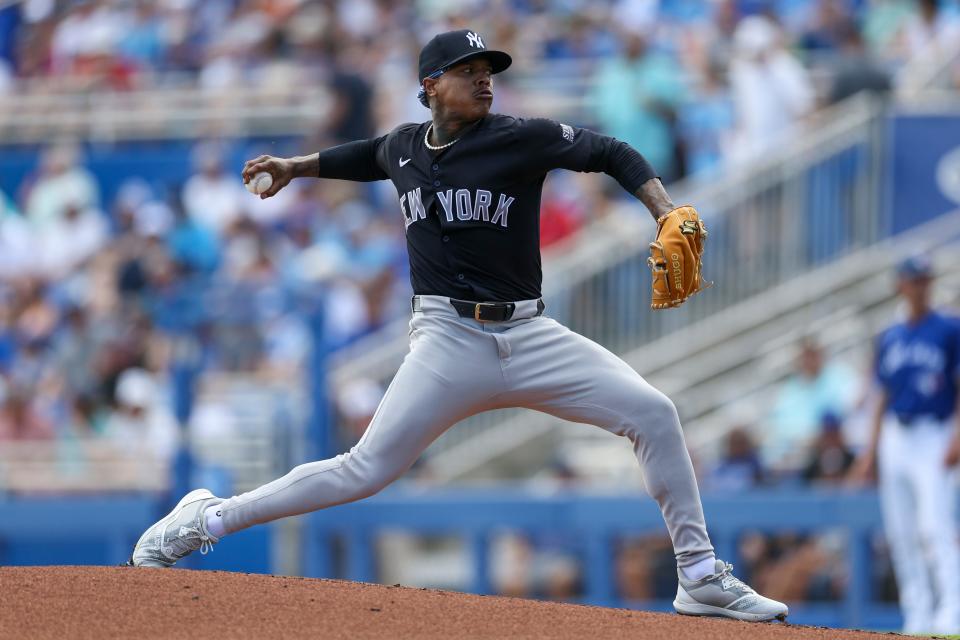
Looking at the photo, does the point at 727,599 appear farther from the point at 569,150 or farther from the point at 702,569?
the point at 569,150

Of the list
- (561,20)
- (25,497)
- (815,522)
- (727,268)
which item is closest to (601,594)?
(815,522)

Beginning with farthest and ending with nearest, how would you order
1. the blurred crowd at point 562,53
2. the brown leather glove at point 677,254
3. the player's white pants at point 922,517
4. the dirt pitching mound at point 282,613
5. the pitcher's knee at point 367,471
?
the blurred crowd at point 562,53, the player's white pants at point 922,517, the pitcher's knee at point 367,471, the brown leather glove at point 677,254, the dirt pitching mound at point 282,613

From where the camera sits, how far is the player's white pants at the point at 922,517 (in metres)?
9.85

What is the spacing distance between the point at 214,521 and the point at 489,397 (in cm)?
112

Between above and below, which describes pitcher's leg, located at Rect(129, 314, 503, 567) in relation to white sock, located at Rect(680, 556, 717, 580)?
above

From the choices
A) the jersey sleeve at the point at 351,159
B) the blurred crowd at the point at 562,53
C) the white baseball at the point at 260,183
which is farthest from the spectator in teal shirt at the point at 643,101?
the white baseball at the point at 260,183

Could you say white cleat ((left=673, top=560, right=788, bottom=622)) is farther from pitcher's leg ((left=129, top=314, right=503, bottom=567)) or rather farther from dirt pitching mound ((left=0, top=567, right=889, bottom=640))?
pitcher's leg ((left=129, top=314, right=503, bottom=567))

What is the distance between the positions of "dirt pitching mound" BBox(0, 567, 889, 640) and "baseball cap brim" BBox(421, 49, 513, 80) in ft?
6.23

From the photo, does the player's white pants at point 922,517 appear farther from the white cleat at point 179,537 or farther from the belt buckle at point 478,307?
the white cleat at point 179,537

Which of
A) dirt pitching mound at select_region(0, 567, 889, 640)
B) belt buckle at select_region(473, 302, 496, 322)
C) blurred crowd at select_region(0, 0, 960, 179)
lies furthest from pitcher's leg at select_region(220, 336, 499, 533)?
blurred crowd at select_region(0, 0, 960, 179)

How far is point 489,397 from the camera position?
5.84 meters

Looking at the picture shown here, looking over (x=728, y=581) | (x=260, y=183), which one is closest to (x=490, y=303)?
(x=260, y=183)

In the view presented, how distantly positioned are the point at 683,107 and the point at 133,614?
366 inches

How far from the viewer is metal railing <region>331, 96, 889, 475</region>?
1246 centimetres
